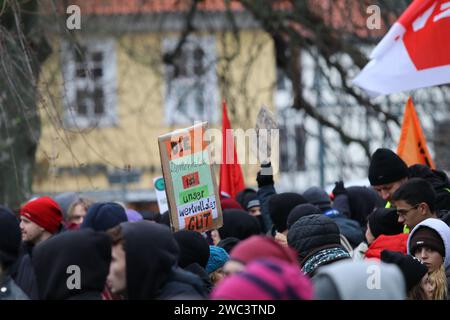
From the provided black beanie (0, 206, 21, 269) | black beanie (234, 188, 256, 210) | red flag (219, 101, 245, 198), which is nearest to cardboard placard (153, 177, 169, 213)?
red flag (219, 101, 245, 198)

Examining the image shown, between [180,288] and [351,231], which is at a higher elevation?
[180,288]

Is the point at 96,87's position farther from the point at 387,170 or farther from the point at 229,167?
the point at 387,170

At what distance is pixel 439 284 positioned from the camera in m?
5.45

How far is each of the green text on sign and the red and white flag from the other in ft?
5.26

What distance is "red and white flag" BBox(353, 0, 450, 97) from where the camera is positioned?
775cm

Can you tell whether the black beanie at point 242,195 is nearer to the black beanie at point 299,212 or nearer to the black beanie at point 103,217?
the black beanie at point 299,212

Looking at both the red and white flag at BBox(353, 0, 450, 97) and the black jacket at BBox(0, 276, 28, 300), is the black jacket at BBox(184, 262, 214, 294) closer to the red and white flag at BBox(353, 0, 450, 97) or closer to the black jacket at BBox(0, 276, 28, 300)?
the black jacket at BBox(0, 276, 28, 300)

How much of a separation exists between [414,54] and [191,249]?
277 centimetres

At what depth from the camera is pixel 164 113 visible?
849 inches

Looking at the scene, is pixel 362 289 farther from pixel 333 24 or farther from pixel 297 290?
pixel 333 24

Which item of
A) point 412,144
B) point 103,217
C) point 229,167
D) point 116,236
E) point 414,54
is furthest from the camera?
point 412,144

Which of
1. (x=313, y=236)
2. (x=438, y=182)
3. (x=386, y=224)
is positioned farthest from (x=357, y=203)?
(x=313, y=236)

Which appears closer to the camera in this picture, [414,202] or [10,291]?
[10,291]
